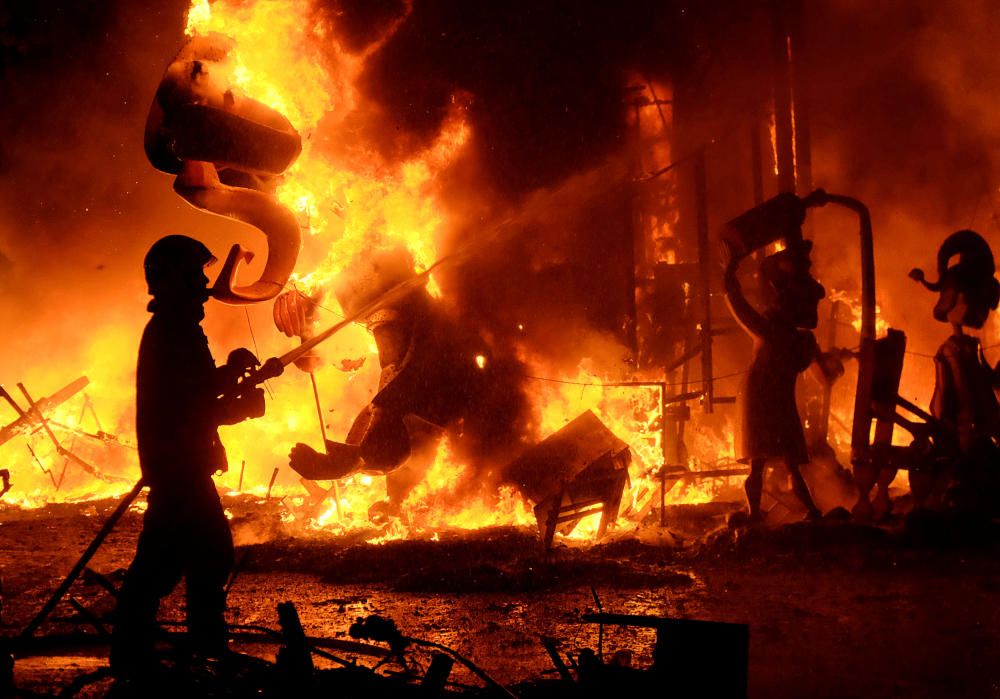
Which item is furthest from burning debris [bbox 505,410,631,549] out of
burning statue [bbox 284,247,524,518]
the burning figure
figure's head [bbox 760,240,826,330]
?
the burning figure

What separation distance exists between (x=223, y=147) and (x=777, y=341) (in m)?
7.79

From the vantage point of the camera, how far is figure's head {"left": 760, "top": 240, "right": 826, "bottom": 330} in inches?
401

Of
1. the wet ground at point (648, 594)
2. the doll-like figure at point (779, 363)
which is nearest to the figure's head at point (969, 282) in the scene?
the doll-like figure at point (779, 363)

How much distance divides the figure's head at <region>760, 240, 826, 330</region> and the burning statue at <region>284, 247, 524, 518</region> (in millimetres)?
4517

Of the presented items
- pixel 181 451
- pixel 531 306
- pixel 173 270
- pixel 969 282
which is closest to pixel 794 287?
pixel 969 282

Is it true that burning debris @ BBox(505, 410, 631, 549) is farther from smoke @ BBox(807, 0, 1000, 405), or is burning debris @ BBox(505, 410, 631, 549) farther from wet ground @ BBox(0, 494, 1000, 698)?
smoke @ BBox(807, 0, 1000, 405)

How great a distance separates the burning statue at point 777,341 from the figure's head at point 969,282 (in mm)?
1446

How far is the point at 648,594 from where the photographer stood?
24.8 feet

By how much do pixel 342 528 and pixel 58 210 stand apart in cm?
1496

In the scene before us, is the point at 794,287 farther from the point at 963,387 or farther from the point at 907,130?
the point at 907,130

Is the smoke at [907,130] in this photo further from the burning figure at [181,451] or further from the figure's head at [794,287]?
the burning figure at [181,451]

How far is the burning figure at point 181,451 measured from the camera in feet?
16.3

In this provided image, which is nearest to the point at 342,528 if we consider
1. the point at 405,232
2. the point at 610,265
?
the point at 405,232

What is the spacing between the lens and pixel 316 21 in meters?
12.7
